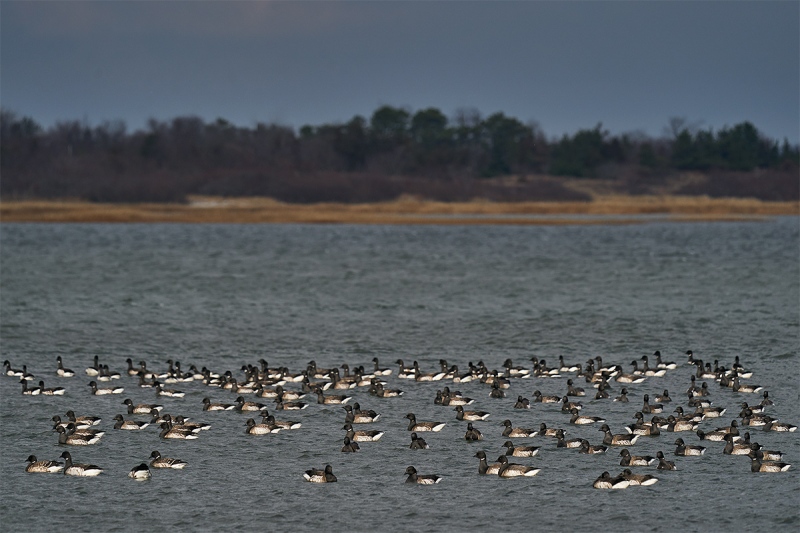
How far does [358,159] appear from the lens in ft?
438

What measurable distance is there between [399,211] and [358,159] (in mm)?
41651

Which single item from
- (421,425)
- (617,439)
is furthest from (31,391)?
(617,439)

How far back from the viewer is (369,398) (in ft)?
77.9

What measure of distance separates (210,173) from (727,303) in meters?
78.6

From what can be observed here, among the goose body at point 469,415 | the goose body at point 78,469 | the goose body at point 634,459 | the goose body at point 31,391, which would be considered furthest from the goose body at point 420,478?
the goose body at point 31,391

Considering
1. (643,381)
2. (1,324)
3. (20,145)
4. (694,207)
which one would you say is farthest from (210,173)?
(643,381)

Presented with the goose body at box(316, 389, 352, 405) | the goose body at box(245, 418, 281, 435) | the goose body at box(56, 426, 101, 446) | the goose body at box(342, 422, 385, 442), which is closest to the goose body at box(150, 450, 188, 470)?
the goose body at box(56, 426, 101, 446)

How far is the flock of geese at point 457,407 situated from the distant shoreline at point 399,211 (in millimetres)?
51527

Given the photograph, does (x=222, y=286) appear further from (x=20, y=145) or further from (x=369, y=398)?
(x=20, y=145)

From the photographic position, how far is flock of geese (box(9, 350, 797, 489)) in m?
18.4

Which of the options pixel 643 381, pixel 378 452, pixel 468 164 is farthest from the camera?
pixel 468 164

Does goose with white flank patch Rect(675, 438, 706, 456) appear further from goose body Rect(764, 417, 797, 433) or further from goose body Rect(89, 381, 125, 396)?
goose body Rect(89, 381, 125, 396)

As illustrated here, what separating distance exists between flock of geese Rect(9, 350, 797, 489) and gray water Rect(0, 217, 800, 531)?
0.24 meters

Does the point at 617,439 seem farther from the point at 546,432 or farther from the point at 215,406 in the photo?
the point at 215,406
